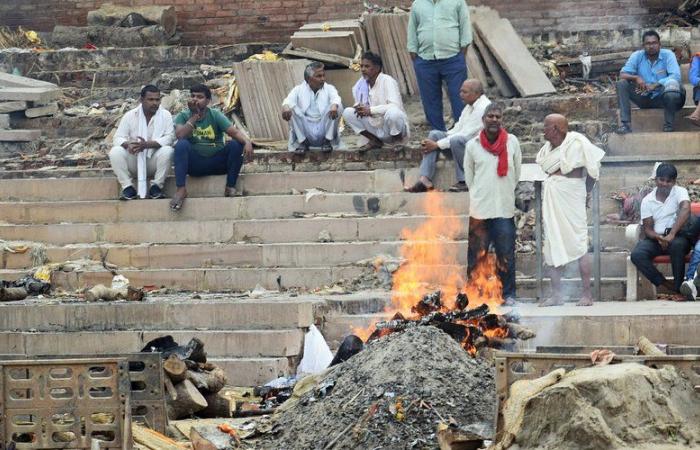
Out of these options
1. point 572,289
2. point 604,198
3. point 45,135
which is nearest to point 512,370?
point 572,289

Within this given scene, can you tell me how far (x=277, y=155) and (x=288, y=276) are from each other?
2330mm

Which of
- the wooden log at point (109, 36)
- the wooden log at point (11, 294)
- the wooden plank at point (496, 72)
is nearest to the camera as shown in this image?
the wooden log at point (11, 294)

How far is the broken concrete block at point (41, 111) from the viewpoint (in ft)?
64.1

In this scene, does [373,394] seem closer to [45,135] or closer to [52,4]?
[45,135]

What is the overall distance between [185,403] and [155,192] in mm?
5111

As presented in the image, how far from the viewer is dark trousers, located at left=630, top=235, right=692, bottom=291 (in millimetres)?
14609

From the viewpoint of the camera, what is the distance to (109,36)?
832 inches

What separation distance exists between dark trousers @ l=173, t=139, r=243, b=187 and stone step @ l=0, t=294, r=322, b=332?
2.20 m

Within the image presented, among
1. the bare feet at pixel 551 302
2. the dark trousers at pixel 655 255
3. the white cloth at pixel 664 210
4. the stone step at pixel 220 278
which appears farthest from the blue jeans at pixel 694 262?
the stone step at pixel 220 278

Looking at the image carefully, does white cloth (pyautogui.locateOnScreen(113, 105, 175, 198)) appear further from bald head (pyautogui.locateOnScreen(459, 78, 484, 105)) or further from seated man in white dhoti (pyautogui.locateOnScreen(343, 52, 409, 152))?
bald head (pyautogui.locateOnScreen(459, 78, 484, 105))

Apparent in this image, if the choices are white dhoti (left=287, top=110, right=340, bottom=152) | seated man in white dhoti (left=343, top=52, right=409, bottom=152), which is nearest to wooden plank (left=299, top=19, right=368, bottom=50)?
seated man in white dhoti (left=343, top=52, right=409, bottom=152)

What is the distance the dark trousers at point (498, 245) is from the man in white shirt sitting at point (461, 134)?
4.49ft

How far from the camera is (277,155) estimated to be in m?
17.5

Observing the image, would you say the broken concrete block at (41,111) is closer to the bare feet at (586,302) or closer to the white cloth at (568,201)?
the white cloth at (568,201)
